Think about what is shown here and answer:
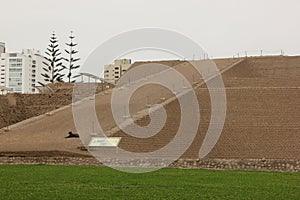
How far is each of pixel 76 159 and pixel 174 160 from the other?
275 centimetres

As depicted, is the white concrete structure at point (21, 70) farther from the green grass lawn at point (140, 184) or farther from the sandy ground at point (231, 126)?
the green grass lawn at point (140, 184)

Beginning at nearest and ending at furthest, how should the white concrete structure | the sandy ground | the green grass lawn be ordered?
the green grass lawn → the sandy ground → the white concrete structure

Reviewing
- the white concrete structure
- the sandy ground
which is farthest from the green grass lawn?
the white concrete structure

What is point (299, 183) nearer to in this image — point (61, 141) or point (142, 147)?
point (142, 147)

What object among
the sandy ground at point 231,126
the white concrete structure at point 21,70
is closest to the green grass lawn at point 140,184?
the sandy ground at point 231,126

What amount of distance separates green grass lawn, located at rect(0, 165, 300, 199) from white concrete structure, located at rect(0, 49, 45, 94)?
5674 cm

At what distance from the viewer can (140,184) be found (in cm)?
1054

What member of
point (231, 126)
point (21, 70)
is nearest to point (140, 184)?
point (231, 126)

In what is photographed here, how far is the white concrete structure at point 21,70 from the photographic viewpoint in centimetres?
6912

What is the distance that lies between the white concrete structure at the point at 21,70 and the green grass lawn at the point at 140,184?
186ft

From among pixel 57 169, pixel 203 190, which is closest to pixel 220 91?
pixel 57 169

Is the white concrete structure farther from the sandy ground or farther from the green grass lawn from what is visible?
the green grass lawn

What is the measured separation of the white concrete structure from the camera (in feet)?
227

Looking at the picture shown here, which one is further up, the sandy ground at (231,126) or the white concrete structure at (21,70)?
the white concrete structure at (21,70)
